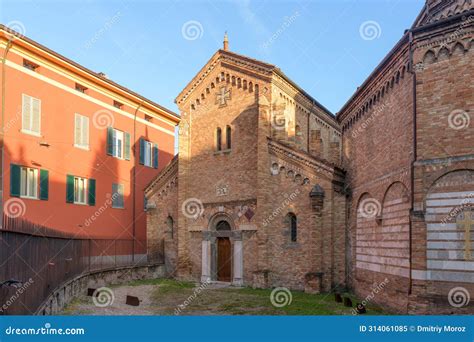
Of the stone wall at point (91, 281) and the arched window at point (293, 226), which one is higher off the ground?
the arched window at point (293, 226)

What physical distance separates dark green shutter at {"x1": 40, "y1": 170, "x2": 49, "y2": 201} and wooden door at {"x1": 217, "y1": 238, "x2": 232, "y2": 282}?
879 centimetres

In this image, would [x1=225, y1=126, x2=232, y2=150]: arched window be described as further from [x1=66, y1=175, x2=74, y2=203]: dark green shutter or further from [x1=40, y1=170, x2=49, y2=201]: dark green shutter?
[x1=40, y1=170, x2=49, y2=201]: dark green shutter

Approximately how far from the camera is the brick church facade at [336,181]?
34.9 feet

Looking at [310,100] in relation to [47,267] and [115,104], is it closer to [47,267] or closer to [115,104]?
[115,104]

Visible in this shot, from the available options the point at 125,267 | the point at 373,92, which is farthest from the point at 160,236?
the point at 373,92

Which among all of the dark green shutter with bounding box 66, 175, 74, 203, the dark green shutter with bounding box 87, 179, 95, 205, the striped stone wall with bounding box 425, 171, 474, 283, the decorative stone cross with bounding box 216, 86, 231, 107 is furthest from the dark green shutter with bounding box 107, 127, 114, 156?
the striped stone wall with bounding box 425, 171, 474, 283

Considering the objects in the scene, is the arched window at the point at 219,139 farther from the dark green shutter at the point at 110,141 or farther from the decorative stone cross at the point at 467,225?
the decorative stone cross at the point at 467,225

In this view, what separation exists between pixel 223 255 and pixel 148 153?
11.4 m

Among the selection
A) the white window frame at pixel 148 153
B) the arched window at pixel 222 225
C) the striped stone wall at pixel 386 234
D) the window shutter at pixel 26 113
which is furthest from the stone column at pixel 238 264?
the white window frame at pixel 148 153

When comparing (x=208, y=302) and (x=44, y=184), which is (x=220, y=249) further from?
(x=44, y=184)

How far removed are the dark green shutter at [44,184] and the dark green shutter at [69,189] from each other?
55.9 inches

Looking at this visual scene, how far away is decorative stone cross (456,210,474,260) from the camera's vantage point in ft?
33.2

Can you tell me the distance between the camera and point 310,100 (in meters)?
22.6

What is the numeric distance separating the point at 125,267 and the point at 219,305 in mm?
7772
